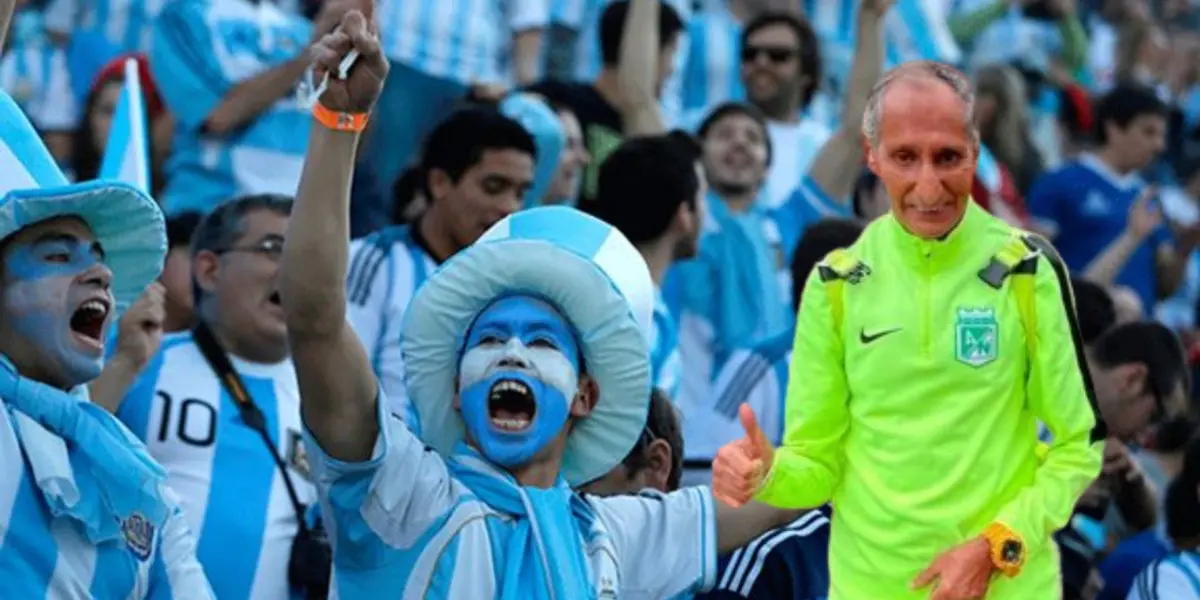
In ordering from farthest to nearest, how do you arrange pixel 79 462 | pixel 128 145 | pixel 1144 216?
pixel 1144 216 → pixel 128 145 → pixel 79 462

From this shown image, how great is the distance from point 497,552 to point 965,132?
1.25 meters

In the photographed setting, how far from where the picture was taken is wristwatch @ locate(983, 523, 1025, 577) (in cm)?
521

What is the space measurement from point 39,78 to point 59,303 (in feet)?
20.9

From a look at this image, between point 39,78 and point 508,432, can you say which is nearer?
point 508,432

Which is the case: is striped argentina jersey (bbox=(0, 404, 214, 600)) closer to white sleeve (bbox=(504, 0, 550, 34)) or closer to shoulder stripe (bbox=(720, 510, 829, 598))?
shoulder stripe (bbox=(720, 510, 829, 598))

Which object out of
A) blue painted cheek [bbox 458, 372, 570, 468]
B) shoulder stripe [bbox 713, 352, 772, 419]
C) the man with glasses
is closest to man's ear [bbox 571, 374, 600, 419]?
blue painted cheek [bbox 458, 372, 570, 468]

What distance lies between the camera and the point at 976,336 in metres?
5.36

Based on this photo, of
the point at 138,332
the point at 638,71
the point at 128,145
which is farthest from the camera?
the point at 638,71

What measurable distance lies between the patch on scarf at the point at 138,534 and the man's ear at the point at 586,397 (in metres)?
0.94

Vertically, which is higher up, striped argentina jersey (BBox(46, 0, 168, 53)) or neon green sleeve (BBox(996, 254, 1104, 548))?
striped argentina jersey (BBox(46, 0, 168, 53))

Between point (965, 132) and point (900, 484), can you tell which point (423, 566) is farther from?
point (965, 132)

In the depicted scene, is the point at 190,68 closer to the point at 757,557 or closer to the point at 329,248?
the point at 757,557

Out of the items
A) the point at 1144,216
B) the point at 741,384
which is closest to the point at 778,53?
the point at 1144,216

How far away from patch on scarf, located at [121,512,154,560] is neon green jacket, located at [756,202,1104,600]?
1.23m
